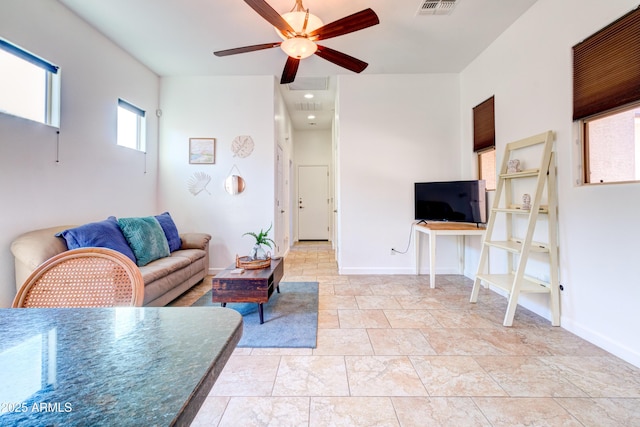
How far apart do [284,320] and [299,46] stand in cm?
231

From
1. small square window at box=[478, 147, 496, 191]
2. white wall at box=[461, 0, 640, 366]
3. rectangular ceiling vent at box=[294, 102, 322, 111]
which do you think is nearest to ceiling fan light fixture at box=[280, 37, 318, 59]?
white wall at box=[461, 0, 640, 366]

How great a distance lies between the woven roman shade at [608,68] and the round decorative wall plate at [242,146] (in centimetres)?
357

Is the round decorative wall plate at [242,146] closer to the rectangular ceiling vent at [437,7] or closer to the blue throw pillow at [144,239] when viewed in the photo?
the blue throw pillow at [144,239]

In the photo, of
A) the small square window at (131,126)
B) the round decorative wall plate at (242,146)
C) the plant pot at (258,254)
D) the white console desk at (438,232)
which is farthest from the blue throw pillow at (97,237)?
the white console desk at (438,232)

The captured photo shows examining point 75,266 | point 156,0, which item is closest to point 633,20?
point 75,266

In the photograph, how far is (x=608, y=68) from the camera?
1940 mm

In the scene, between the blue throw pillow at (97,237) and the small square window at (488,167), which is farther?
the small square window at (488,167)

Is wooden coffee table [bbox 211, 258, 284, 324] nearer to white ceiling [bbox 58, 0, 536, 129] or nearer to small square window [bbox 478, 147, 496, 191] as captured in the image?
white ceiling [bbox 58, 0, 536, 129]

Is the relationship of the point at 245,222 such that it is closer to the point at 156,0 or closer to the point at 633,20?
the point at 156,0

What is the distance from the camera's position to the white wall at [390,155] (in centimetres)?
398

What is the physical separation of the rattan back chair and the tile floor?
0.88 m

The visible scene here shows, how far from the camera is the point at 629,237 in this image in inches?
72.6

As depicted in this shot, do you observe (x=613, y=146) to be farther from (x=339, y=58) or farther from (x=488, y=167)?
(x=339, y=58)

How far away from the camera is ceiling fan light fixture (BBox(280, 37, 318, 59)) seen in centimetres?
224
